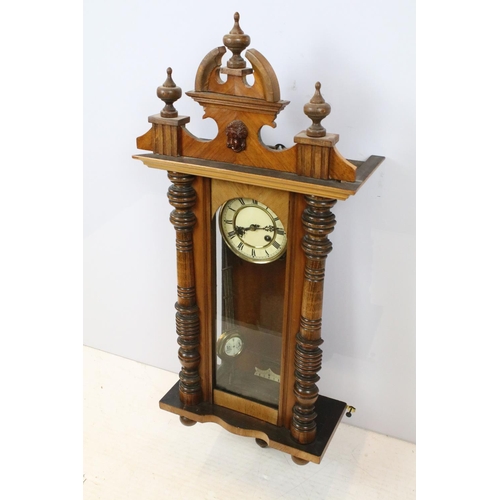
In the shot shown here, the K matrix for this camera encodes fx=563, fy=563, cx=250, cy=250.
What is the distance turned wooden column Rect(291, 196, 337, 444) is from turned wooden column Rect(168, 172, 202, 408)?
23 cm

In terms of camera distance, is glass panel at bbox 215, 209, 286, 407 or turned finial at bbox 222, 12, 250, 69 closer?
turned finial at bbox 222, 12, 250, 69

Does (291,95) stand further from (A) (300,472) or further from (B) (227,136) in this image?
(A) (300,472)

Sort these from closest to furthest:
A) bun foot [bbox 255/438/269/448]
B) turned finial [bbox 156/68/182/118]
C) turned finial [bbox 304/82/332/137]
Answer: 1. turned finial [bbox 304/82/332/137]
2. turned finial [bbox 156/68/182/118]
3. bun foot [bbox 255/438/269/448]

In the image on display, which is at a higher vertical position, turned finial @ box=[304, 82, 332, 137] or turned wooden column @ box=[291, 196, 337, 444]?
turned finial @ box=[304, 82, 332, 137]

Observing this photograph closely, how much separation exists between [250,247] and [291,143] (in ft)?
0.81

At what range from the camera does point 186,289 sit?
119cm

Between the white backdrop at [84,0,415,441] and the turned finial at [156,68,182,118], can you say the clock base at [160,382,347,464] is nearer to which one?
the white backdrop at [84,0,415,441]

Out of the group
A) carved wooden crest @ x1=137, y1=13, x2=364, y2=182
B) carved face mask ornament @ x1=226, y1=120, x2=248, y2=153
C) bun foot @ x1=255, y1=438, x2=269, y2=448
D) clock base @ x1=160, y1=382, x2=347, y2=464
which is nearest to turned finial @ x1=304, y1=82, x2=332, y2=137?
carved wooden crest @ x1=137, y1=13, x2=364, y2=182

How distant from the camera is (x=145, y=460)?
1.33 meters

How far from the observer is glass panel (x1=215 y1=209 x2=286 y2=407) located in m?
1.14

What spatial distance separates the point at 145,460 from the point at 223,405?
0.25 metres

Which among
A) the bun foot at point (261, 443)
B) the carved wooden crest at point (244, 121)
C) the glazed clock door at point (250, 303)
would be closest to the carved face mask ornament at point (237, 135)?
the carved wooden crest at point (244, 121)

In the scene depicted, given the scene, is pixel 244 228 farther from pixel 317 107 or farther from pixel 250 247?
pixel 317 107

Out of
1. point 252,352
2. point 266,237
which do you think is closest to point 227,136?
point 266,237
